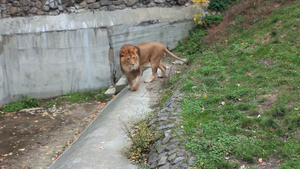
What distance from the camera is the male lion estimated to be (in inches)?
A: 386

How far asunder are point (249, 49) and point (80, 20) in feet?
18.4

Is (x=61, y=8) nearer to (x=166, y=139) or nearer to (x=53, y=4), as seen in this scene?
(x=53, y=4)

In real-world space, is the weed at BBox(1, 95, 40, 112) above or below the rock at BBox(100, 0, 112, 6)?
below

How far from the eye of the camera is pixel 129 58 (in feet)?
32.1

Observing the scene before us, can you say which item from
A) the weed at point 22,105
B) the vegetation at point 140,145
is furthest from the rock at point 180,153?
the weed at point 22,105

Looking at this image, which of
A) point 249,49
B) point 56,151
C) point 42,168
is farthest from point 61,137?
point 249,49

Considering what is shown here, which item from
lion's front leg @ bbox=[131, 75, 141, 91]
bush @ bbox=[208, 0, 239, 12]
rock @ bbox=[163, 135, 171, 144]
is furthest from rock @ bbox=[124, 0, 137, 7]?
rock @ bbox=[163, 135, 171, 144]

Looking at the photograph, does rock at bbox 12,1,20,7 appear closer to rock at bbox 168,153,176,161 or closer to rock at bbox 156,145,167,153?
rock at bbox 156,145,167,153

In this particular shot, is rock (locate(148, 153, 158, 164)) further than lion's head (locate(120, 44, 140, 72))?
No

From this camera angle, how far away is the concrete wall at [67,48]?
1184 cm

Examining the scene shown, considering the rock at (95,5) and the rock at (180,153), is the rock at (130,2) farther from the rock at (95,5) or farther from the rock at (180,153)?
the rock at (180,153)

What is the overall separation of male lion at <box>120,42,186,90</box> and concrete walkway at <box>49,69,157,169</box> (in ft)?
1.68

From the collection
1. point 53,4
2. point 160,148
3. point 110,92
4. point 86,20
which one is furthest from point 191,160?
point 53,4

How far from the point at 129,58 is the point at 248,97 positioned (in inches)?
137
